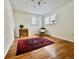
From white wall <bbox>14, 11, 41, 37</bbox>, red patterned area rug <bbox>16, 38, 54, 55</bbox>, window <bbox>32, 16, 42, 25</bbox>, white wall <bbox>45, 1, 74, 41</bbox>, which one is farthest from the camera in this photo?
window <bbox>32, 16, 42, 25</bbox>

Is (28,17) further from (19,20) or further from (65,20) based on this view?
(65,20)

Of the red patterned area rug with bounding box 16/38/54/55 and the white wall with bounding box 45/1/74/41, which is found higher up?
the white wall with bounding box 45/1/74/41

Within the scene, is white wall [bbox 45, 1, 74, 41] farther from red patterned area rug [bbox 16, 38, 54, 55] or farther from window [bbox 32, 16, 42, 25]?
window [bbox 32, 16, 42, 25]

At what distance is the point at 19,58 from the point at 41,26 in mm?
5537

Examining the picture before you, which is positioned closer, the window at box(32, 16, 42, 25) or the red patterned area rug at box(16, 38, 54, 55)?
the red patterned area rug at box(16, 38, 54, 55)

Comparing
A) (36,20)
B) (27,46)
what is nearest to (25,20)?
(36,20)

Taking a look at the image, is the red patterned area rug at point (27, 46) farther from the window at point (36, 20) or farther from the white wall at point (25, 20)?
the window at point (36, 20)

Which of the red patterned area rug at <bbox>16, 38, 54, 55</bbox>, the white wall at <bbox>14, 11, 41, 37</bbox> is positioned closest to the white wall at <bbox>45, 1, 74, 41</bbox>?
the red patterned area rug at <bbox>16, 38, 54, 55</bbox>
